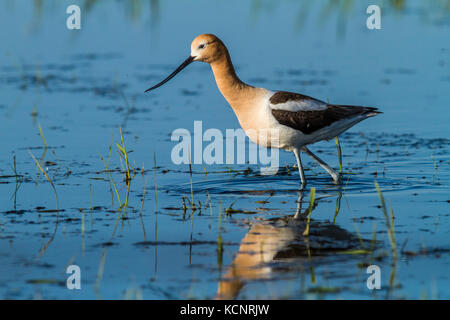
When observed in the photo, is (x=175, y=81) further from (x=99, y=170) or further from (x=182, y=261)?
(x=182, y=261)

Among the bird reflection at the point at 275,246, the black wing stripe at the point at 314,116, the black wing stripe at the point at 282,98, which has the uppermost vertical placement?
the black wing stripe at the point at 282,98

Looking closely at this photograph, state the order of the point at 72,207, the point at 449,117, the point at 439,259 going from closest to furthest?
1. the point at 439,259
2. the point at 72,207
3. the point at 449,117

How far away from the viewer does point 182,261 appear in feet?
18.0

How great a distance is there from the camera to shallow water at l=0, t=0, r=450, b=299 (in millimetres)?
5250

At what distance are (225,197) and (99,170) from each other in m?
1.50

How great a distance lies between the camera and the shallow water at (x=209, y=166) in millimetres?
5250

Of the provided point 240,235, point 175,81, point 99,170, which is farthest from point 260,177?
point 175,81

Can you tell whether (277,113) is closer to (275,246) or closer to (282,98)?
(282,98)

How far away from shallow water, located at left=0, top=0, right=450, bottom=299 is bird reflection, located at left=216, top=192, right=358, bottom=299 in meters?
0.02

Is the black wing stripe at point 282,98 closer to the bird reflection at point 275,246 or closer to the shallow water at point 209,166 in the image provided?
the shallow water at point 209,166

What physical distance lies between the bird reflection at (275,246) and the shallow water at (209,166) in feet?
0.06

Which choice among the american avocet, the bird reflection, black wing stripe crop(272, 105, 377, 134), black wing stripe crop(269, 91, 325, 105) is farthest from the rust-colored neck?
the bird reflection

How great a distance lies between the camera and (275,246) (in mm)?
5770

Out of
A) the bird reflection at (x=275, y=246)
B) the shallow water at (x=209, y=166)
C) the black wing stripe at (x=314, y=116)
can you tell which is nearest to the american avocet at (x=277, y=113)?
the black wing stripe at (x=314, y=116)
